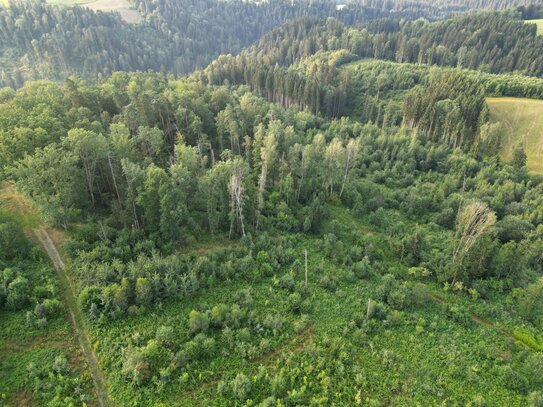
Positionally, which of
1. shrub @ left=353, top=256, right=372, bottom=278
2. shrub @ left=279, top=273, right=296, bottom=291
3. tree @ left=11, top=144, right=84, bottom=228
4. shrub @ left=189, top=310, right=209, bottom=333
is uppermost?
tree @ left=11, top=144, right=84, bottom=228

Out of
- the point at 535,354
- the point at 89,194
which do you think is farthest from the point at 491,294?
the point at 89,194

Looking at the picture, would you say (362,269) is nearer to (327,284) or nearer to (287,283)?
(327,284)

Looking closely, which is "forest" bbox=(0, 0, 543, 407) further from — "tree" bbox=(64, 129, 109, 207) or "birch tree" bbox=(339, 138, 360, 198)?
"birch tree" bbox=(339, 138, 360, 198)

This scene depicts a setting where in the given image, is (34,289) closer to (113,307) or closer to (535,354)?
(113,307)

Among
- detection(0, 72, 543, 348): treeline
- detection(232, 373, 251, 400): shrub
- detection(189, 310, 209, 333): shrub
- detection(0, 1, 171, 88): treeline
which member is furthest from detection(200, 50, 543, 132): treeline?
detection(232, 373, 251, 400): shrub

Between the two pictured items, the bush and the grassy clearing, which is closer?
the grassy clearing

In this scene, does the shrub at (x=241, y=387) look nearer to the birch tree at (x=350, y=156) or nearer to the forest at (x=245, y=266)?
the forest at (x=245, y=266)
